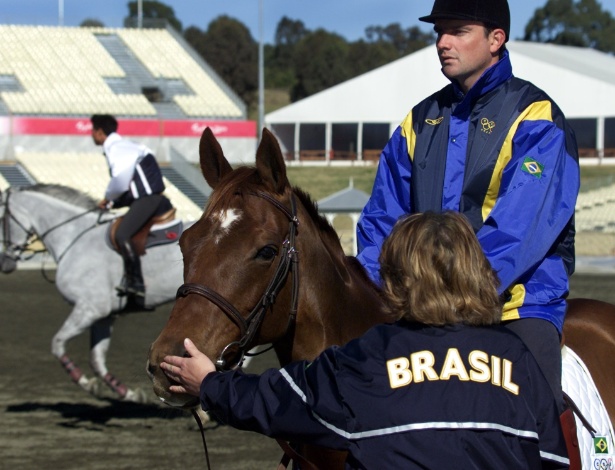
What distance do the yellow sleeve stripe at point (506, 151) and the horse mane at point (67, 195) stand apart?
22.7 ft

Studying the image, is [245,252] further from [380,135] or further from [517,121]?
[380,135]

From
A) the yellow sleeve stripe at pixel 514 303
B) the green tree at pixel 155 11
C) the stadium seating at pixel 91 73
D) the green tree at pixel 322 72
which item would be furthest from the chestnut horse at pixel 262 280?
the green tree at pixel 155 11

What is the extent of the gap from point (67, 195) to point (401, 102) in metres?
35.5

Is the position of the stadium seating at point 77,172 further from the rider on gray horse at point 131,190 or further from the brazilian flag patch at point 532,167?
the brazilian flag patch at point 532,167

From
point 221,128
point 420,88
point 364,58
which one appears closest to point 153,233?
point 221,128

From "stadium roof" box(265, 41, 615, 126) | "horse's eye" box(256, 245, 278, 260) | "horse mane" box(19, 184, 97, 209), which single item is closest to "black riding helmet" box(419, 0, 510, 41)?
"horse's eye" box(256, 245, 278, 260)

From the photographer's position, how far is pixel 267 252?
2736mm

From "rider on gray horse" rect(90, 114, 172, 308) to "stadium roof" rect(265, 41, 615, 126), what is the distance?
103 feet

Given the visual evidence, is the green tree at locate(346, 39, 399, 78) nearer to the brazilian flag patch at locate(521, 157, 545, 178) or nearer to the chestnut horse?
the chestnut horse

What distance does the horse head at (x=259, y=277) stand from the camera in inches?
102

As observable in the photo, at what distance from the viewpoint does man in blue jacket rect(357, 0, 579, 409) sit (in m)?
2.71

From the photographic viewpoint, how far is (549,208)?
9.05 ft

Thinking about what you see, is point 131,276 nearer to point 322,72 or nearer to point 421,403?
point 421,403

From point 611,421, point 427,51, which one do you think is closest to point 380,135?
point 427,51
